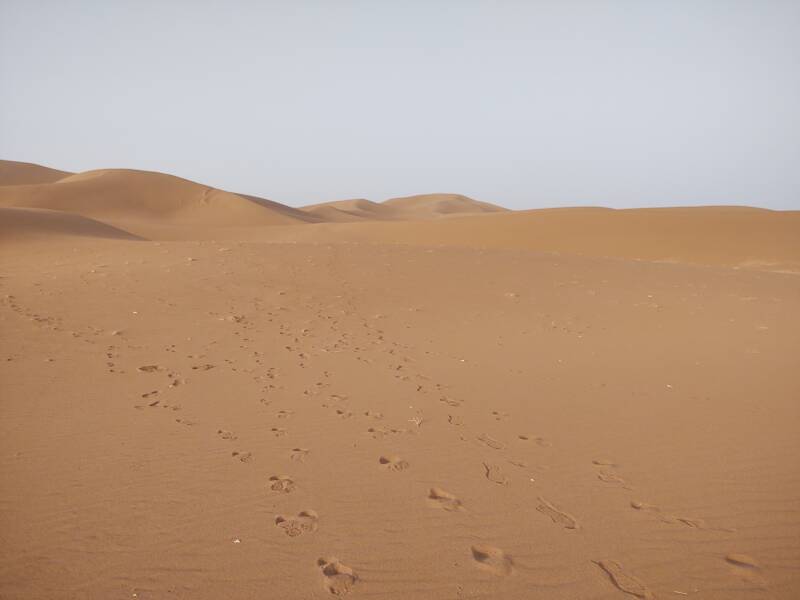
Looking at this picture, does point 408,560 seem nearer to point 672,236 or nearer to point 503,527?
point 503,527

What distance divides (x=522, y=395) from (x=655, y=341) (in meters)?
3.13

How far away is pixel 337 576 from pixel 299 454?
1338 mm

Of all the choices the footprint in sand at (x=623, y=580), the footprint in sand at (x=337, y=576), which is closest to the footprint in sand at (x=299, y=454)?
the footprint in sand at (x=337, y=576)

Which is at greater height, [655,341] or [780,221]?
[780,221]

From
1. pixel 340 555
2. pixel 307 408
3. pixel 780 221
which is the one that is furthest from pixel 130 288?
pixel 780 221

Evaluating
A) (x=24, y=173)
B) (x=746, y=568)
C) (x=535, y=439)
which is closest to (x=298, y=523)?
(x=535, y=439)

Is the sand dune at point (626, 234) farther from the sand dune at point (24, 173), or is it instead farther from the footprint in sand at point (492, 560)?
the sand dune at point (24, 173)

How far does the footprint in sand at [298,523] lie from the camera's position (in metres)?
2.94

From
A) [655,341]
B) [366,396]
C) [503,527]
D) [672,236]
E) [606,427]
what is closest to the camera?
[503,527]

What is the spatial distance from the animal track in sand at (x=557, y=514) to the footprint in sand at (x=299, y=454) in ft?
5.57

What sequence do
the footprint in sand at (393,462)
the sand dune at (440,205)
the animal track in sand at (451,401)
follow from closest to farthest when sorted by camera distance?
the footprint in sand at (393,462) < the animal track in sand at (451,401) < the sand dune at (440,205)

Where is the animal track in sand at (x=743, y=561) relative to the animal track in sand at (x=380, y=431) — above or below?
below

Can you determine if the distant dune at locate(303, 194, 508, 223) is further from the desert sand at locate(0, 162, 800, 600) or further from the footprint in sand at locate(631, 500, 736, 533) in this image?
the footprint in sand at locate(631, 500, 736, 533)

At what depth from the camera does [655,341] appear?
721 centimetres
